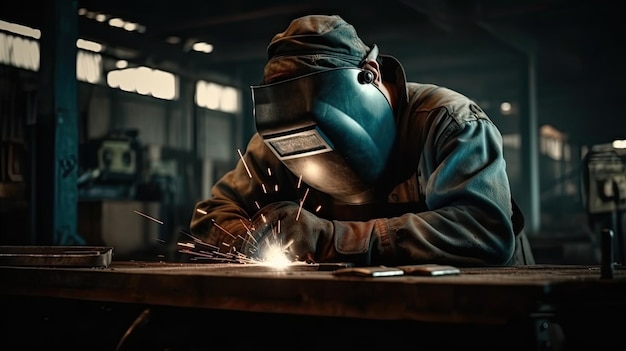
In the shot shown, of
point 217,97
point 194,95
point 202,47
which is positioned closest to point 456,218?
point 202,47

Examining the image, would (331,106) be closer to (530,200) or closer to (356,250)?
(356,250)

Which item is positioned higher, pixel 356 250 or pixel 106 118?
pixel 106 118

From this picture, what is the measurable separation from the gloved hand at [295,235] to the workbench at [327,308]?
5.7 inches

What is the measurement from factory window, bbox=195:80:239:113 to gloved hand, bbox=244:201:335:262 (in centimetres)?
957

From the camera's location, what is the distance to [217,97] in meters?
12.2

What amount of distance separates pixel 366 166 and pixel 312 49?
0.37 m

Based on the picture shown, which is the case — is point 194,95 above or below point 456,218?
above

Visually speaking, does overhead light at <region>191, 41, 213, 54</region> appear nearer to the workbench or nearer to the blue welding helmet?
the blue welding helmet

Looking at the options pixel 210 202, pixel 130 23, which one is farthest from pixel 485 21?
pixel 210 202

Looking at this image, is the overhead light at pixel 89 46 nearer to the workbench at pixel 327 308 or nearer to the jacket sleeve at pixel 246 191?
the jacket sleeve at pixel 246 191

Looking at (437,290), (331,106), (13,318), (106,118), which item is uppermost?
A: (106,118)

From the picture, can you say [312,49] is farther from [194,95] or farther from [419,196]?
[194,95]

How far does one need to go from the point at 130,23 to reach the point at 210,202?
6.46 metres

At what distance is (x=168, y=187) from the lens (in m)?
9.16
